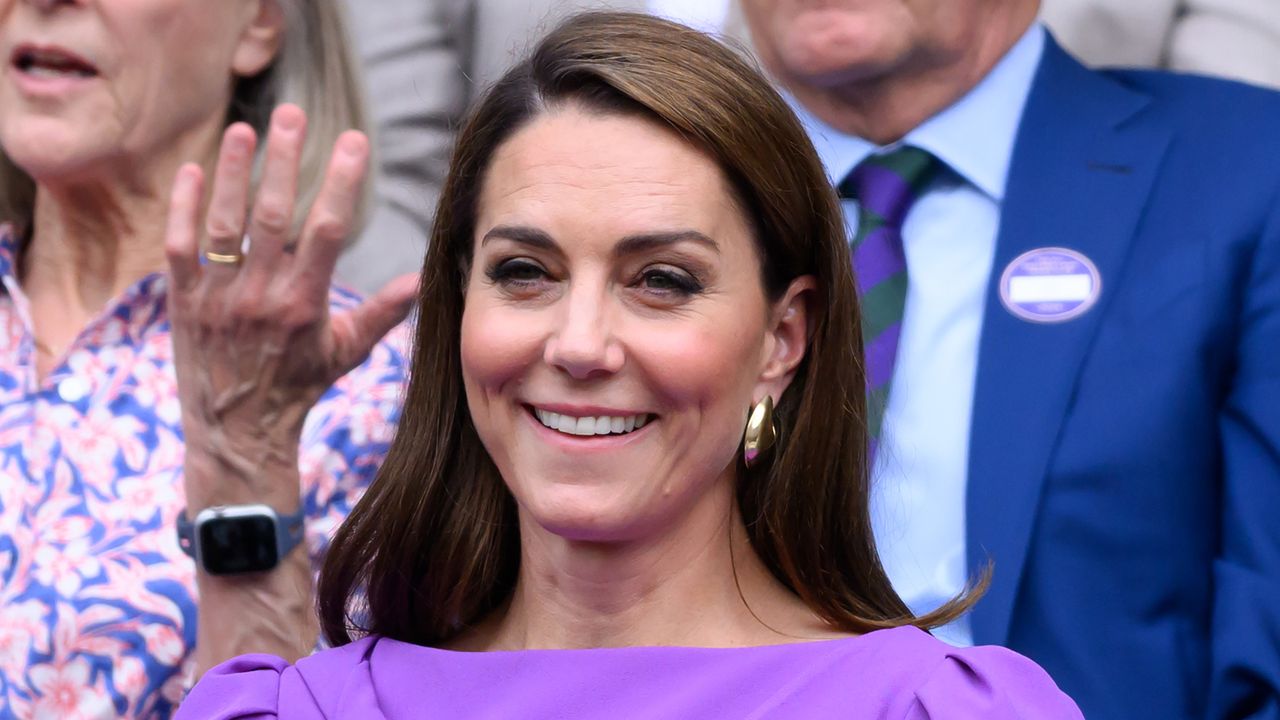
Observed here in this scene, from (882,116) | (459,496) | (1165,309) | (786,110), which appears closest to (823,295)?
(786,110)

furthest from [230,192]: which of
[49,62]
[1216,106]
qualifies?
[1216,106]

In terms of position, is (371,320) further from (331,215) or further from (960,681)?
(960,681)

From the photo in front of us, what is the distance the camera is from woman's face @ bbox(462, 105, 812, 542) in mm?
2402

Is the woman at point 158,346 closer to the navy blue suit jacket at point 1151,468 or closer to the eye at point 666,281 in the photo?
the eye at point 666,281

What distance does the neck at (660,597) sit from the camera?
2.51m

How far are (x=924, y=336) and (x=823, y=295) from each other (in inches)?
29.1

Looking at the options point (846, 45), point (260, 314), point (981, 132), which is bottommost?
point (260, 314)

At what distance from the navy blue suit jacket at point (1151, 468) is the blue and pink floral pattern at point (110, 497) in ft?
3.37

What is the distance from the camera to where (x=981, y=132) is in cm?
344

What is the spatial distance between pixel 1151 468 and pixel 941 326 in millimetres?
447

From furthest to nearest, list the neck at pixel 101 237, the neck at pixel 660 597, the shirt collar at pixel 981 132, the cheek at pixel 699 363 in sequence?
the neck at pixel 101 237 < the shirt collar at pixel 981 132 < the neck at pixel 660 597 < the cheek at pixel 699 363

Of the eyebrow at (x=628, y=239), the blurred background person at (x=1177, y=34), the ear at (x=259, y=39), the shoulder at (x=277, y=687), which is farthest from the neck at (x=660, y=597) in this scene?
the blurred background person at (x=1177, y=34)

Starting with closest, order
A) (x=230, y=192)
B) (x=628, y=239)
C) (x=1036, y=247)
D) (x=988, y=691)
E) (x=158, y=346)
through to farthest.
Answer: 1. (x=988, y=691)
2. (x=628, y=239)
3. (x=230, y=192)
4. (x=1036, y=247)
5. (x=158, y=346)

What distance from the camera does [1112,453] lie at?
3.03 m
